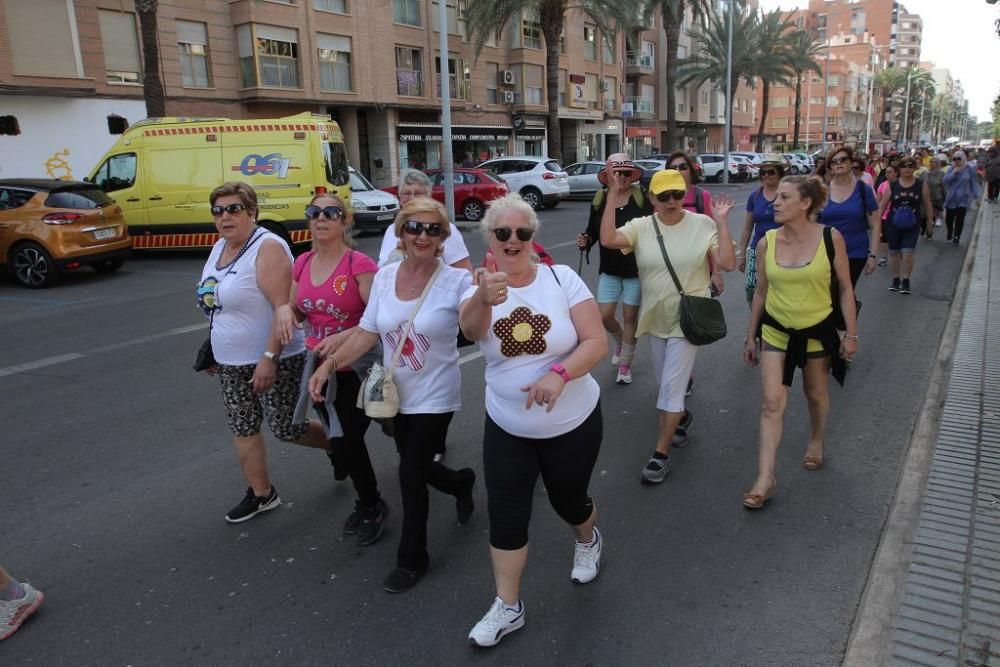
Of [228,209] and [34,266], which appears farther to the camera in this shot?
[34,266]

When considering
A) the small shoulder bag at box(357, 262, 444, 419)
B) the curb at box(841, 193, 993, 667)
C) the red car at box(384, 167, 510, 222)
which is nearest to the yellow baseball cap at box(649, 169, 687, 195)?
the small shoulder bag at box(357, 262, 444, 419)

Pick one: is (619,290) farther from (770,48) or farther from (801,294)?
(770,48)

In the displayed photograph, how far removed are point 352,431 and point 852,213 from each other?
463 cm

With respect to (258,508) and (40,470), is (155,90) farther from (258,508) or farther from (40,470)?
(258,508)

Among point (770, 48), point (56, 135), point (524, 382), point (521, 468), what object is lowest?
point (521, 468)

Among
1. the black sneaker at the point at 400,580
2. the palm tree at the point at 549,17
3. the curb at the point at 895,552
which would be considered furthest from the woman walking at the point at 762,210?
the palm tree at the point at 549,17

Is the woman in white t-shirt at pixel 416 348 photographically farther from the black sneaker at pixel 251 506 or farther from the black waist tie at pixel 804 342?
the black waist tie at pixel 804 342

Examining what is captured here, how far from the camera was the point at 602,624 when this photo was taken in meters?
2.94

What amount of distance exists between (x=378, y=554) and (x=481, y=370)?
3.27 m

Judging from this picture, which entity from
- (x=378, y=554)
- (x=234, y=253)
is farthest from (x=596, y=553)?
(x=234, y=253)

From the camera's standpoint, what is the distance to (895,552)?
3365 mm

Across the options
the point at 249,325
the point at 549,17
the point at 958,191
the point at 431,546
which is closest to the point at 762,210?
the point at 431,546

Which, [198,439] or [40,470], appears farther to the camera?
[198,439]

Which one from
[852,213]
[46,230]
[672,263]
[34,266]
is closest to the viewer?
[672,263]
